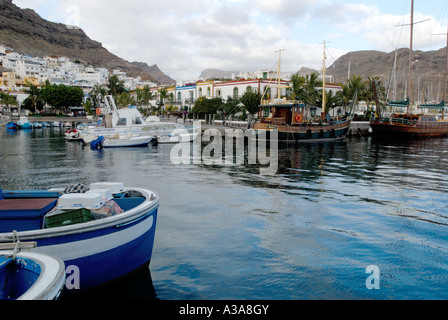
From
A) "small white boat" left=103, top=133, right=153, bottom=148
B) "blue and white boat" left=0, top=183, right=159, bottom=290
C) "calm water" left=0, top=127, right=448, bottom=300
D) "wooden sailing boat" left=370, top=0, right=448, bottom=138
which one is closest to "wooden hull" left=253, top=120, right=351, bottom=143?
"wooden sailing boat" left=370, top=0, right=448, bottom=138

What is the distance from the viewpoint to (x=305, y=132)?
39031mm

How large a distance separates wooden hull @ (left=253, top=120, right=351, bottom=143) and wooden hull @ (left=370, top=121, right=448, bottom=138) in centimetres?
991

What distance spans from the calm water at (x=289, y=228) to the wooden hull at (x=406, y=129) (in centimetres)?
2704

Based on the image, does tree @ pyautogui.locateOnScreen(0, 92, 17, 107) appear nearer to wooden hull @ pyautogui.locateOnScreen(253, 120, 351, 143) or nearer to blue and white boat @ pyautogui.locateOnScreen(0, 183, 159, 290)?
wooden hull @ pyautogui.locateOnScreen(253, 120, 351, 143)

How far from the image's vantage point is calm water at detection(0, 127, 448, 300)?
7195mm

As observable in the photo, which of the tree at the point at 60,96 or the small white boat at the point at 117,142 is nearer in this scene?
the small white boat at the point at 117,142

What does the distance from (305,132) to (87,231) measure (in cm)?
3513

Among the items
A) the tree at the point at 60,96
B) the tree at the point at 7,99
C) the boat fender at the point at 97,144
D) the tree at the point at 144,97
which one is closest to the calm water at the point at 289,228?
the boat fender at the point at 97,144

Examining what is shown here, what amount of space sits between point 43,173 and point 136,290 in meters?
15.5

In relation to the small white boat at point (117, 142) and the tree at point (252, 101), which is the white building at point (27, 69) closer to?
the tree at point (252, 101)

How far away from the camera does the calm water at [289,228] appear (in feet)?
23.6

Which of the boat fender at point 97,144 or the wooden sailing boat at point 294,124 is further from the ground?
the wooden sailing boat at point 294,124

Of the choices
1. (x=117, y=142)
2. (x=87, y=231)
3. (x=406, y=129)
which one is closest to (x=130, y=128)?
(x=117, y=142)
